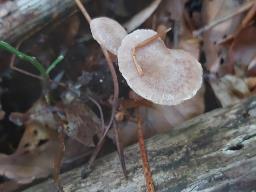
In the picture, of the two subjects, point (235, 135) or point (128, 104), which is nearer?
point (235, 135)

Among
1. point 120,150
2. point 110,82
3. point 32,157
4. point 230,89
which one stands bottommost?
point 120,150

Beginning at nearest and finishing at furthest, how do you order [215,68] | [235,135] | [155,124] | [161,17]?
[235,135] → [155,124] → [215,68] → [161,17]

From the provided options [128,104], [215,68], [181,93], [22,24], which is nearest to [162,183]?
[181,93]

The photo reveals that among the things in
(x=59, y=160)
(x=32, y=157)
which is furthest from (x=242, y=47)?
(x=32, y=157)

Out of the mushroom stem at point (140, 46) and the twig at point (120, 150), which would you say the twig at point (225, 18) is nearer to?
the mushroom stem at point (140, 46)

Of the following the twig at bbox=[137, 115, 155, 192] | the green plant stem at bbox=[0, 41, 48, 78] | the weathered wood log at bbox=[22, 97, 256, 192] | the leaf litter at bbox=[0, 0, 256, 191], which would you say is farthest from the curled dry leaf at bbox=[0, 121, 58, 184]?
the twig at bbox=[137, 115, 155, 192]

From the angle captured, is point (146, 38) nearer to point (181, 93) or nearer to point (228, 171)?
point (181, 93)

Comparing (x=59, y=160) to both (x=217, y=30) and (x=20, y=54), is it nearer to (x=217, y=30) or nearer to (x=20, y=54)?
(x=20, y=54)
